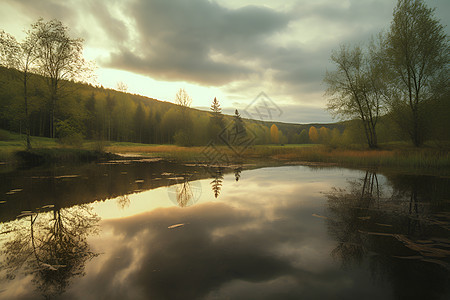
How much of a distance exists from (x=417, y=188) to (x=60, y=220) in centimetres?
1125

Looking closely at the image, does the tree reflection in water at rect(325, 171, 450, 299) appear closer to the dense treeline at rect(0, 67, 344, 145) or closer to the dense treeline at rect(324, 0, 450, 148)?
the dense treeline at rect(324, 0, 450, 148)

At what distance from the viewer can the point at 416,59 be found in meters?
15.7

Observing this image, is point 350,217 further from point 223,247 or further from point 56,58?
point 56,58

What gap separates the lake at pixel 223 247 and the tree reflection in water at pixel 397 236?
0.02 metres

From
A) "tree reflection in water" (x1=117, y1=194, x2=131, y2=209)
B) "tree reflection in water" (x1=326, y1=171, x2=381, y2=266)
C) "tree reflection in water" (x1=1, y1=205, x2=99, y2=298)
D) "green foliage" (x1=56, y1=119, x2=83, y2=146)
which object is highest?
"green foliage" (x1=56, y1=119, x2=83, y2=146)

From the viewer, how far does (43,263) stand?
9.21 feet

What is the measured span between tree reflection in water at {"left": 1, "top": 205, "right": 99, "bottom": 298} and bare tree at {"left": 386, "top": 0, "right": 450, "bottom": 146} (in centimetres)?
2199

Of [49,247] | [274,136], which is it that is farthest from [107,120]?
[274,136]

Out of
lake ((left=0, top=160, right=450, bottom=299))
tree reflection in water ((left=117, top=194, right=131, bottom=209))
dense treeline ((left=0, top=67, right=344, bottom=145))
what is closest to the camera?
lake ((left=0, top=160, right=450, bottom=299))

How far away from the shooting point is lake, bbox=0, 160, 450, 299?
7.65 feet

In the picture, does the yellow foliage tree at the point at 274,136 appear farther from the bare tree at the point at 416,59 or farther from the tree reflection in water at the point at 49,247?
the tree reflection in water at the point at 49,247

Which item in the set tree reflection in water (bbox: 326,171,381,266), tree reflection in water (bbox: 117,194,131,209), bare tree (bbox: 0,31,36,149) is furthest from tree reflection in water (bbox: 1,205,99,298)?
bare tree (bbox: 0,31,36,149)

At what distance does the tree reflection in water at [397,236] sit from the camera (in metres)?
2.49

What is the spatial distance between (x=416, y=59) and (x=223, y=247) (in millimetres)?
21519
